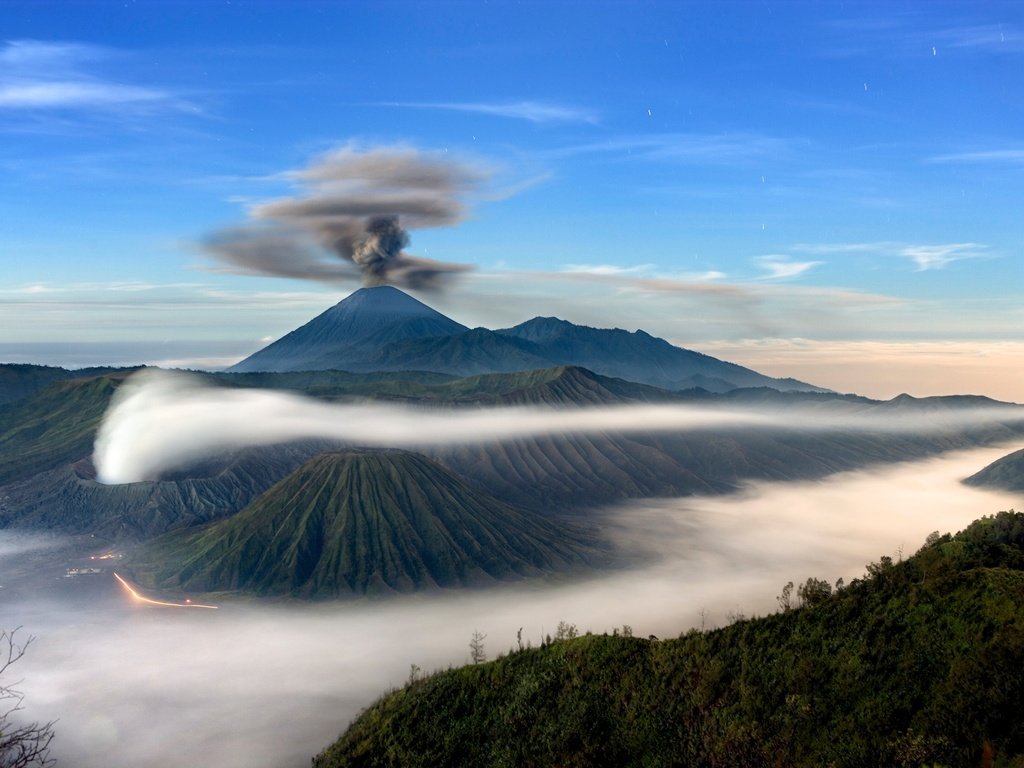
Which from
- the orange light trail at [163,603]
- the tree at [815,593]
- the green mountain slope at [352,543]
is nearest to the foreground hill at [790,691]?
the tree at [815,593]

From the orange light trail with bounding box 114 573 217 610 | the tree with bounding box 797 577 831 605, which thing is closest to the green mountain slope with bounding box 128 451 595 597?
the orange light trail with bounding box 114 573 217 610

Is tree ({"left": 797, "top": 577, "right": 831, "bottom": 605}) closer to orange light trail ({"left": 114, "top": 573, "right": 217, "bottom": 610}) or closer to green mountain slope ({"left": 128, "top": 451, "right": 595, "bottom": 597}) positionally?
green mountain slope ({"left": 128, "top": 451, "right": 595, "bottom": 597})

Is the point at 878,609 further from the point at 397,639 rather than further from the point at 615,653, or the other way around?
the point at 397,639

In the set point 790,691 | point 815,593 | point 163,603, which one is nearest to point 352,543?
point 163,603

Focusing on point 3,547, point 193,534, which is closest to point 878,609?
point 193,534

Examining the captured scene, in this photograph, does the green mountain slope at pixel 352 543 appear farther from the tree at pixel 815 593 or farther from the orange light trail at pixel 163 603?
the tree at pixel 815 593

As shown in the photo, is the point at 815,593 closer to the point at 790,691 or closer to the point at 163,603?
the point at 790,691
